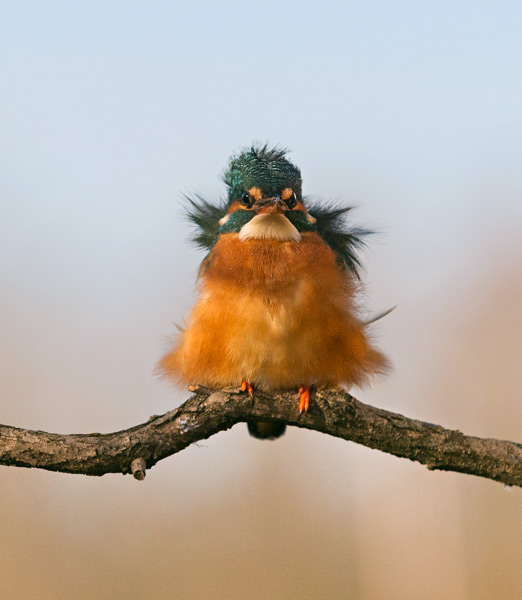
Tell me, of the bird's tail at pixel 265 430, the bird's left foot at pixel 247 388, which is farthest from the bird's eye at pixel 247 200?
the bird's tail at pixel 265 430

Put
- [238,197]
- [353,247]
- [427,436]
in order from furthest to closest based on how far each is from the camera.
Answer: [353,247] → [238,197] → [427,436]

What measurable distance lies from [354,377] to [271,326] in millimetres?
567

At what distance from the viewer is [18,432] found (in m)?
2.62

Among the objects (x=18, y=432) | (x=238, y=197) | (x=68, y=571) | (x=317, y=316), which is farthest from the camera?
(x=68, y=571)

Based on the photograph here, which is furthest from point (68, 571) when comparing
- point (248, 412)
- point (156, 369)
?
point (248, 412)

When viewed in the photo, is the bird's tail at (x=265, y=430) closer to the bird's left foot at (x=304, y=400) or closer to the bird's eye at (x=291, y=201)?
the bird's left foot at (x=304, y=400)

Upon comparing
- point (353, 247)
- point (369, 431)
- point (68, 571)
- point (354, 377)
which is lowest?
point (68, 571)

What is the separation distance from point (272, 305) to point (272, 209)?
494 millimetres

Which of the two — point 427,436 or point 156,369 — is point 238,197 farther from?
point 427,436

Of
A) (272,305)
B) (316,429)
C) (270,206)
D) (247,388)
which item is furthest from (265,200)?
(316,429)

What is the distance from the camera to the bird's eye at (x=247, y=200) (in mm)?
3441

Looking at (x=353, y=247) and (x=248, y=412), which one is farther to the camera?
(x=353, y=247)

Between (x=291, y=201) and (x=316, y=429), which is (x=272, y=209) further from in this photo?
(x=316, y=429)

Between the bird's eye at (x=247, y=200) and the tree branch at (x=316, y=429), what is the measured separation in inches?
39.1
